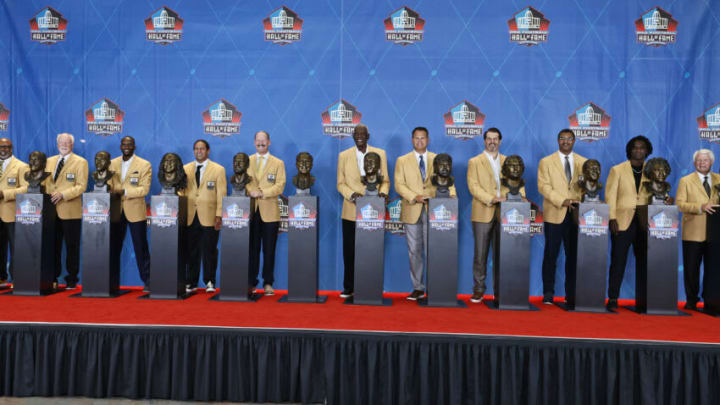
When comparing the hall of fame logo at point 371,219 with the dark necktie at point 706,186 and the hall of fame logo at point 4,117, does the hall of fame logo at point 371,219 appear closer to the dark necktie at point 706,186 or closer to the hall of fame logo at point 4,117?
the dark necktie at point 706,186

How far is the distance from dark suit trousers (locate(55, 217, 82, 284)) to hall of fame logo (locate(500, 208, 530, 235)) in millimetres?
4900

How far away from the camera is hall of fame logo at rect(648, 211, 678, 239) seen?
445cm

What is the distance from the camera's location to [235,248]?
4809 millimetres

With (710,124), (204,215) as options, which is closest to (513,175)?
(710,124)

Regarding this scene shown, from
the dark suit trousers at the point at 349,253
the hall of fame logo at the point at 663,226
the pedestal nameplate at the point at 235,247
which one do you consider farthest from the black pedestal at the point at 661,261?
the pedestal nameplate at the point at 235,247

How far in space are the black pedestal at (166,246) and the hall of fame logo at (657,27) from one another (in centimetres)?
604

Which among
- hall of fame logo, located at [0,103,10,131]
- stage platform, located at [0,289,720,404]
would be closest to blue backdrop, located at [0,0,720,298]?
hall of fame logo, located at [0,103,10,131]

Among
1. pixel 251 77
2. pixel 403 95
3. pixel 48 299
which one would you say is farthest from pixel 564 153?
pixel 48 299

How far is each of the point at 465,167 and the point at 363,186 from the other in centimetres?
161

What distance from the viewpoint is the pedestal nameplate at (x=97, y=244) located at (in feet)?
15.7

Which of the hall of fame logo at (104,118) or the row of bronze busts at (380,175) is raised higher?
the hall of fame logo at (104,118)

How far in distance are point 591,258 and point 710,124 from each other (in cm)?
294

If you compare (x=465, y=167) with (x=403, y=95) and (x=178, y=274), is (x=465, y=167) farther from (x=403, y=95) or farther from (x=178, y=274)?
(x=178, y=274)

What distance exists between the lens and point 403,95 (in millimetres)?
6059
